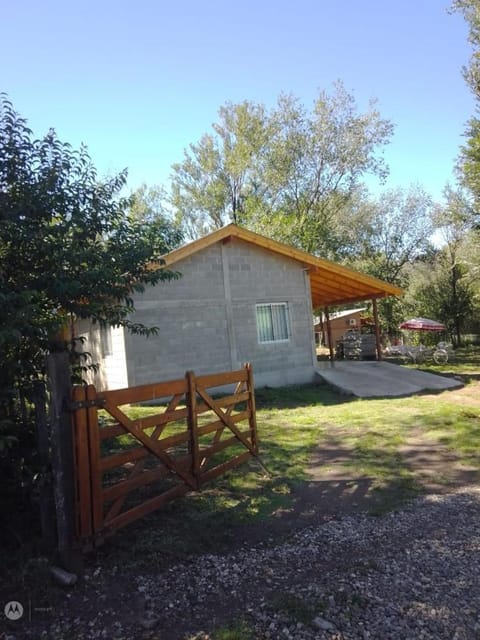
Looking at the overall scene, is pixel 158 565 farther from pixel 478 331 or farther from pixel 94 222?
pixel 478 331

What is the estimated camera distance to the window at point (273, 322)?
1362 centimetres

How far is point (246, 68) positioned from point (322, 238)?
1191 centimetres

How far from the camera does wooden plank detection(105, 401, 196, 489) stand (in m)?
3.85

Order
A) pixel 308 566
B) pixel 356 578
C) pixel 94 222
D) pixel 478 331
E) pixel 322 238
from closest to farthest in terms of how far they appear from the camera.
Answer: pixel 356 578
pixel 308 566
pixel 94 222
pixel 322 238
pixel 478 331

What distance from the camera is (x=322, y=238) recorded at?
26094 mm

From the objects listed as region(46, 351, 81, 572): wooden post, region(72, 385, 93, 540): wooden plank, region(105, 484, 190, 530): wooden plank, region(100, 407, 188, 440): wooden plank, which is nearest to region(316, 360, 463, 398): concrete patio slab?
region(105, 484, 190, 530): wooden plank

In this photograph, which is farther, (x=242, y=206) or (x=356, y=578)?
(x=242, y=206)

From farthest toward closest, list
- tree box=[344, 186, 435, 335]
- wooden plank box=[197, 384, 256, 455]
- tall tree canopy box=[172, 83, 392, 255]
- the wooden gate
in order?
1. tree box=[344, 186, 435, 335]
2. tall tree canopy box=[172, 83, 392, 255]
3. wooden plank box=[197, 384, 256, 455]
4. the wooden gate

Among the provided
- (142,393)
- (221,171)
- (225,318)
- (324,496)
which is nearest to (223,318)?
(225,318)

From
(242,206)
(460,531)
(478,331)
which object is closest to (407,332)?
(478,331)

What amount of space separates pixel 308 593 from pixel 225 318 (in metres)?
10.1

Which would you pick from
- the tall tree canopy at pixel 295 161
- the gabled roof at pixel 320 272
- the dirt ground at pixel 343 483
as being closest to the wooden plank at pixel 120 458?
the dirt ground at pixel 343 483

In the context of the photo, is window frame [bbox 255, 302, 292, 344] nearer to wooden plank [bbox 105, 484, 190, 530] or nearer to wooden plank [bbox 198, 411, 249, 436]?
wooden plank [bbox 198, 411, 249, 436]

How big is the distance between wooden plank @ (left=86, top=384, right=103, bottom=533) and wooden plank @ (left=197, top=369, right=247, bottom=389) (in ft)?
5.28
